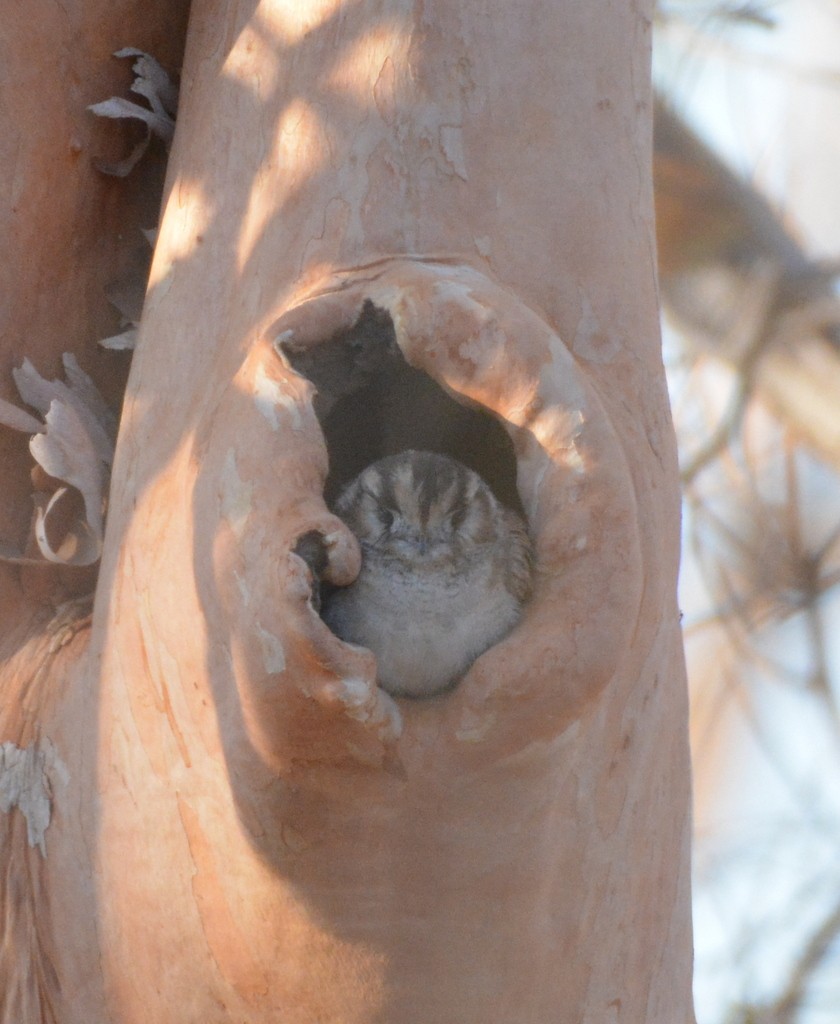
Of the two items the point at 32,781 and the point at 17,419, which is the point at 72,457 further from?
the point at 32,781

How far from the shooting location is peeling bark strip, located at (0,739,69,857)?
88.7 inches

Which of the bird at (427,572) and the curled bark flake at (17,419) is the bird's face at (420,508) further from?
the curled bark flake at (17,419)

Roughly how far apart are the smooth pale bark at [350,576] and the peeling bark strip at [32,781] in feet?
0.08

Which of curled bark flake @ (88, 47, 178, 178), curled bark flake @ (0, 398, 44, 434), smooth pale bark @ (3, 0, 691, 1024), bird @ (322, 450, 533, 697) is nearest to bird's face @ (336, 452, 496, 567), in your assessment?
bird @ (322, 450, 533, 697)

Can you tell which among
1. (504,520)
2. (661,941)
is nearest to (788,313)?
(504,520)

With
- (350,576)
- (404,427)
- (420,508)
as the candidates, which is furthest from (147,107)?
(350,576)

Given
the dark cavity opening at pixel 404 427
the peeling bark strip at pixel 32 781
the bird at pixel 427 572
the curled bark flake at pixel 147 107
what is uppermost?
the curled bark flake at pixel 147 107

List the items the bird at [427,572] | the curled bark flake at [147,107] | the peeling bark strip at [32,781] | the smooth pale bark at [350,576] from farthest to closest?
the curled bark flake at [147,107] → the peeling bark strip at [32,781] → the bird at [427,572] → the smooth pale bark at [350,576]


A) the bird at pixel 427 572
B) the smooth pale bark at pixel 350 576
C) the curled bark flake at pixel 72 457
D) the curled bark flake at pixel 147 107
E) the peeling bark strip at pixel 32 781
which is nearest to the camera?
the smooth pale bark at pixel 350 576

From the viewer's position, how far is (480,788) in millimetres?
1847

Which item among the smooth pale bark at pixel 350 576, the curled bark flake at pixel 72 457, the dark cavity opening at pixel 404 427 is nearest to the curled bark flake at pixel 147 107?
the smooth pale bark at pixel 350 576

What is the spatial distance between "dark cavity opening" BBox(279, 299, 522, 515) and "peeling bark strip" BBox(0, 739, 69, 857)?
788 mm

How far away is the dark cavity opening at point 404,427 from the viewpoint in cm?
247

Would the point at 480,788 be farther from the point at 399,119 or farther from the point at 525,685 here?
the point at 399,119
